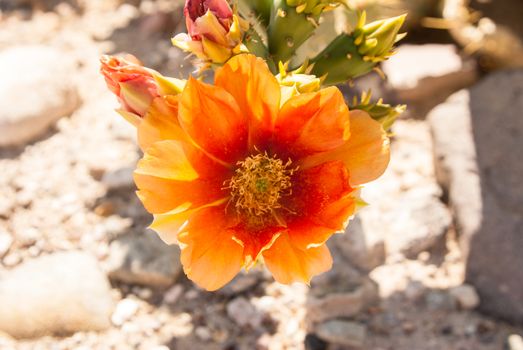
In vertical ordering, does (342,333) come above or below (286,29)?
below

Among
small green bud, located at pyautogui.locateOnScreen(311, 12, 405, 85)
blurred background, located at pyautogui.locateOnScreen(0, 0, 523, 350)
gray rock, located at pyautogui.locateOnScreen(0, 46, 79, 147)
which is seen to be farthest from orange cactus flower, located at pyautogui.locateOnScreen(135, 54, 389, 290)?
gray rock, located at pyautogui.locateOnScreen(0, 46, 79, 147)

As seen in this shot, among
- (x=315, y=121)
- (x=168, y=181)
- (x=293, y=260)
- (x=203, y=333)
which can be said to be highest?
(x=315, y=121)

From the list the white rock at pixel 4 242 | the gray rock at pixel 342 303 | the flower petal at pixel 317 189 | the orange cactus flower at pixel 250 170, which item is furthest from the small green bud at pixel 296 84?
the white rock at pixel 4 242

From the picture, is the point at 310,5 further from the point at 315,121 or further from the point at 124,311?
the point at 124,311

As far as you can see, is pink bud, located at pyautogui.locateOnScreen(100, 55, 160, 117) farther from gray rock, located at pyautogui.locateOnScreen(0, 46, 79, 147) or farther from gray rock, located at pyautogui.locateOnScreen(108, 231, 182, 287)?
gray rock, located at pyautogui.locateOnScreen(0, 46, 79, 147)

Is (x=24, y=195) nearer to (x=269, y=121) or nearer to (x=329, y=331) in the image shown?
(x=329, y=331)

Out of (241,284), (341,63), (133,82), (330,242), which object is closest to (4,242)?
(241,284)
